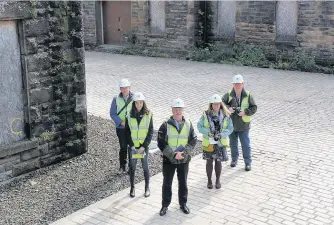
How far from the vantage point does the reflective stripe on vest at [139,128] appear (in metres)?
7.86

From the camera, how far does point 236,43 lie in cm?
2042

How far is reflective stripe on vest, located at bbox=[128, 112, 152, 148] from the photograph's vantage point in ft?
25.8

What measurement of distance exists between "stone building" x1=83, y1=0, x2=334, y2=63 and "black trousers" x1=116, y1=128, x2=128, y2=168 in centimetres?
1150

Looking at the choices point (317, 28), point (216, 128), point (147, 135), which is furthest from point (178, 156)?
point (317, 28)

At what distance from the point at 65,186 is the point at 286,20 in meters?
12.8

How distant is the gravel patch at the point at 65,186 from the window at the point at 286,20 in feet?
33.1

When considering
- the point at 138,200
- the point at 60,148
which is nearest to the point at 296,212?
the point at 138,200

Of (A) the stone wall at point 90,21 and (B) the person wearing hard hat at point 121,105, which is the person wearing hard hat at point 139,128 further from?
(A) the stone wall at point 90,21

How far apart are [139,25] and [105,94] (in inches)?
316

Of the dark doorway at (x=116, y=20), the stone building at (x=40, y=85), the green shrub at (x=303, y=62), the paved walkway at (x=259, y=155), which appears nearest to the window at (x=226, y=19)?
the paved walkway at (x=259, y=155)

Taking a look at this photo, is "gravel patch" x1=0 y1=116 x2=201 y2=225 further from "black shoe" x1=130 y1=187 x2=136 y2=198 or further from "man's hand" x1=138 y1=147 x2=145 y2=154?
"man's hand" x1=138 y1=147 x2=145 y2=154

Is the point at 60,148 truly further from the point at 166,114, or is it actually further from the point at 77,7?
the point at 166,114

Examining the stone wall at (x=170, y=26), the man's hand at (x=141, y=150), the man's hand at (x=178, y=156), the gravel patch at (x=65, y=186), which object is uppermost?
the stone wall at (x=170, y=26)

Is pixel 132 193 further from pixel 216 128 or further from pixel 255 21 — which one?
pixel 255 21
